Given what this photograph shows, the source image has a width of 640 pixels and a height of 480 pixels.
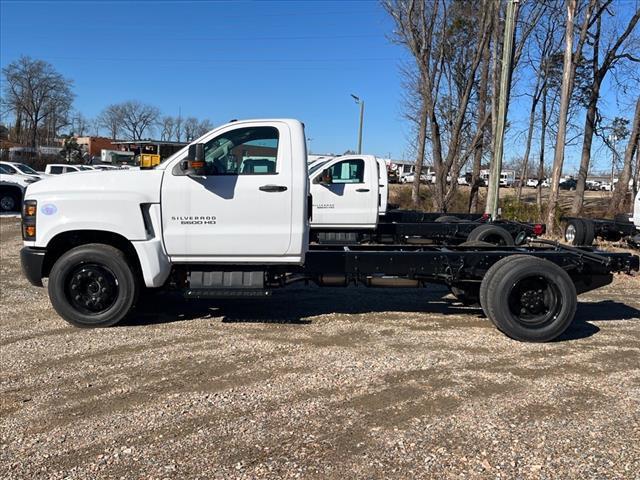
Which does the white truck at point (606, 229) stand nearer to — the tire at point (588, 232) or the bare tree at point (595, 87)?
the tire at point (588, 232)

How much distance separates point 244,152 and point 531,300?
345 centimetres

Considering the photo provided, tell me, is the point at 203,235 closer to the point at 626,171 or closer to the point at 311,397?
the point at 311,397

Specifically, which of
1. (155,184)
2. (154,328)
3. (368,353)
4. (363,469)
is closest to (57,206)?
(155,184)

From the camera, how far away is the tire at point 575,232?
518 inches

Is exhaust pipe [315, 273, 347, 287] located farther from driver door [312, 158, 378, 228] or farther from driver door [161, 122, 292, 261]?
driver door [312, 158, 378, 228]

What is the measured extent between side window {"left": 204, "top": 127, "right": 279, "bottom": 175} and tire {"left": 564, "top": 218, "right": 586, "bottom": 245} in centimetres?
967

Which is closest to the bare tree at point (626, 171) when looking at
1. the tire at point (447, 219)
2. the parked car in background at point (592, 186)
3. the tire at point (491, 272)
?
the tire at point (447, 219)

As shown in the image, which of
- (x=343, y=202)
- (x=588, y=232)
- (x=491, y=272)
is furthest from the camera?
(x=588, y=232)

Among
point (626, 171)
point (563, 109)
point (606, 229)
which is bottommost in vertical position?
point (606, 229)

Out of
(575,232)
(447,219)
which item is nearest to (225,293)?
(447,219)

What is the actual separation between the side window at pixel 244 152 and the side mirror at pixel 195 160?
179mm

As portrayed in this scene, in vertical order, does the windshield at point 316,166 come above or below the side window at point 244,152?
above

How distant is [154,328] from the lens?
6168 mm

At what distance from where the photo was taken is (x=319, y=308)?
288 inches
